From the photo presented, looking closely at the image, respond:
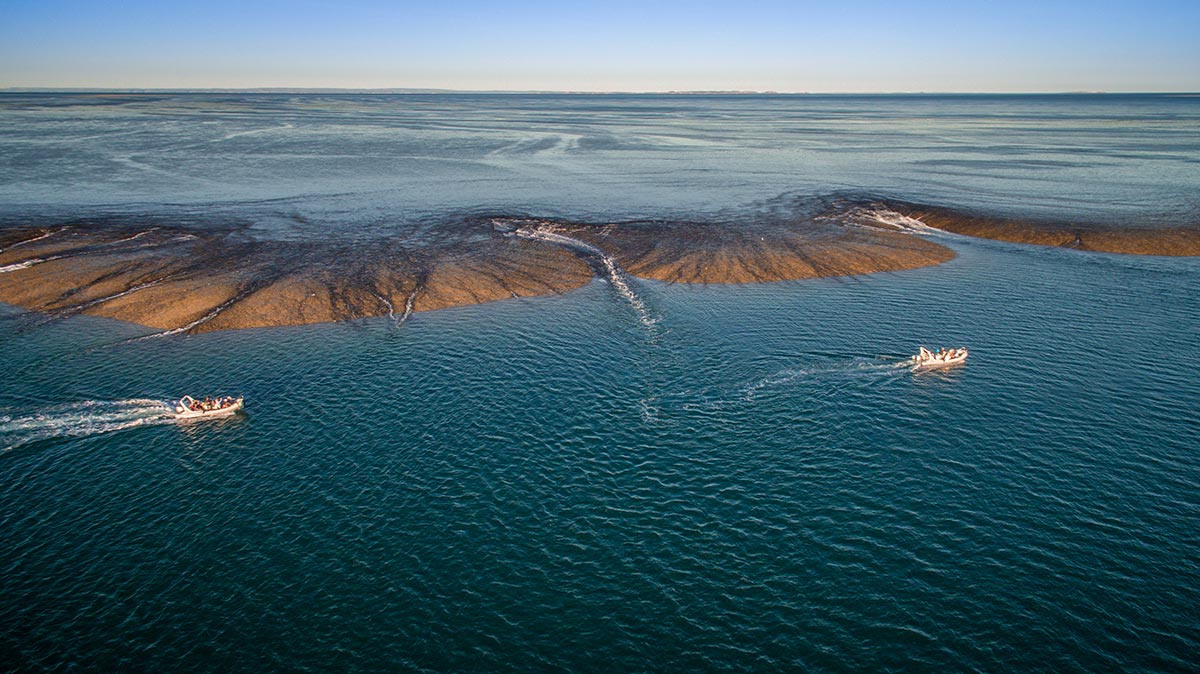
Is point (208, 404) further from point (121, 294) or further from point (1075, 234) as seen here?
point (1075, 234)

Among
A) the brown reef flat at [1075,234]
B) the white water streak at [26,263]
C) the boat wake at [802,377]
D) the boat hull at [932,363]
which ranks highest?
the brown reef flat at [1075,234]

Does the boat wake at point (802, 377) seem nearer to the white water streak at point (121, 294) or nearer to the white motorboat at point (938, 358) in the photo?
the white motorboat at point (938, 358)

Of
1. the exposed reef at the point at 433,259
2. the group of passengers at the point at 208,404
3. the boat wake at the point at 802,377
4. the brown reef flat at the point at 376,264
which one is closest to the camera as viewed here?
the group of passengers at the point at 208,404

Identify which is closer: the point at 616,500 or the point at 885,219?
the point at 616,500

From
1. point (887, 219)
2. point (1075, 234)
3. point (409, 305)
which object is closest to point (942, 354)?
point (409, 305)

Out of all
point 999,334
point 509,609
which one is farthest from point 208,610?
point 999,334

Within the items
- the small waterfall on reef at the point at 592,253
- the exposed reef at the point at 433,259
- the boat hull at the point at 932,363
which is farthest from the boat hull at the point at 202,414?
the boat hull at the point at 932,363

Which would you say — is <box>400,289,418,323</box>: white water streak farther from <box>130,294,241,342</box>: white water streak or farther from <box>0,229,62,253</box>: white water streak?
<box>0,229,62,253</box>: white water streak
